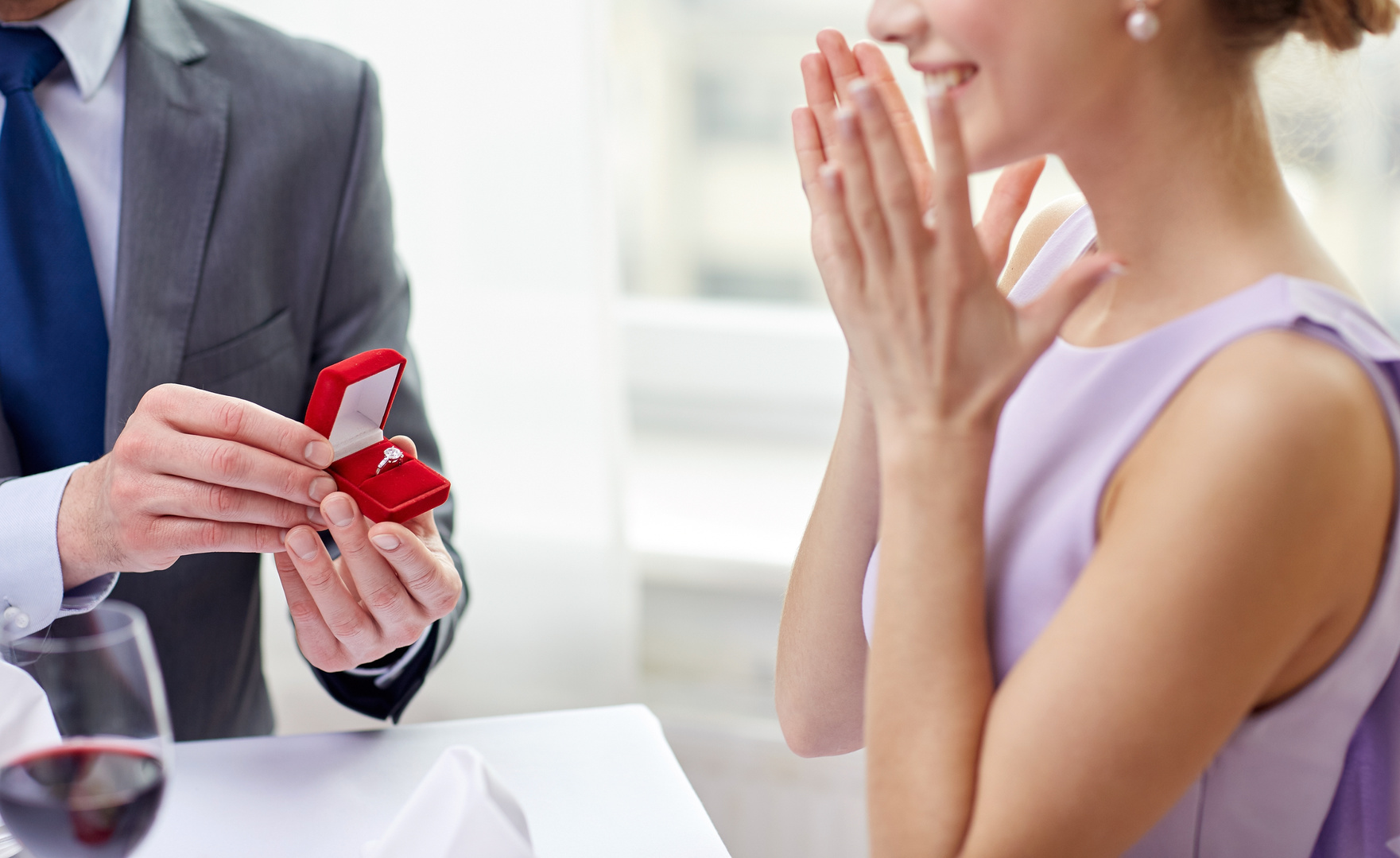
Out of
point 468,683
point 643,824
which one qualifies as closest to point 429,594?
point 643,824

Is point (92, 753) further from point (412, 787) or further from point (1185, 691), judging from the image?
point (1185, 691)

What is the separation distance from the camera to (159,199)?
4.47 feet

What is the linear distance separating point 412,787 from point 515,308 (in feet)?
A: 3.75

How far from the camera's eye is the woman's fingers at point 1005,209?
967 millimetres

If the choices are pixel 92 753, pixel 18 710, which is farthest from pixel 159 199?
pixel 92 753

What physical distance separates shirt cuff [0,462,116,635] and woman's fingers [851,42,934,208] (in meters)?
0.86

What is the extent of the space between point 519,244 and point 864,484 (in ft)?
3.84

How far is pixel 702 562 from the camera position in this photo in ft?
7.53

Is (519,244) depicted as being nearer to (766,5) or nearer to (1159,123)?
(766,5)

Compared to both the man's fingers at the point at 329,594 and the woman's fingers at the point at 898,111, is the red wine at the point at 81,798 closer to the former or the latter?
the man's fingers at the point at 329,594

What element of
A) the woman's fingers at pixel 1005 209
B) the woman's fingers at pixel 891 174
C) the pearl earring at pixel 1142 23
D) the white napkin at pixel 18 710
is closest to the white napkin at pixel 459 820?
the white napkin at pixel 18 710

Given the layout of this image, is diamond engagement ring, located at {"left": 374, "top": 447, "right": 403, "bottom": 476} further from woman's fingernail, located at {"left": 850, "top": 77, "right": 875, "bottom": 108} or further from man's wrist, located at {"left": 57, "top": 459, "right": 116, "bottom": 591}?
woman's fingernail, located at {"left": 850, "top": 77, "right": 875, "bottom": 108}

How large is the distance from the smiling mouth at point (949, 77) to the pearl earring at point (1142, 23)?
11 cm

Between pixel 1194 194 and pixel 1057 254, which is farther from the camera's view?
pixel 1057 254
